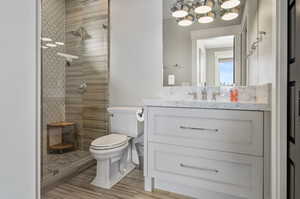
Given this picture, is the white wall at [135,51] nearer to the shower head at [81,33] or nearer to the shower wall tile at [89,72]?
the shower wall tile at [89,72]

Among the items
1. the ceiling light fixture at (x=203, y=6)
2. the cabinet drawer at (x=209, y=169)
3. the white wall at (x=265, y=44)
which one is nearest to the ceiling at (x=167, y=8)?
the ceiling light fixture at (x=203, y=6)

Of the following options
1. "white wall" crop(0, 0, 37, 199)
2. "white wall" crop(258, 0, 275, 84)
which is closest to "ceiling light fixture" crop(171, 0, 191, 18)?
"white wall" crop(258, 0, 275, 84)

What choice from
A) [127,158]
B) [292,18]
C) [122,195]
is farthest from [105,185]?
[292,18]

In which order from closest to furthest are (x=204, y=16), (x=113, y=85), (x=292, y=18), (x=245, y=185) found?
1. (x=292, y=18)
2. (x=245, y=185)
3. (x=204, y=16)
4. (x=113, y=85)

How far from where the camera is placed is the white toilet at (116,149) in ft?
6.40

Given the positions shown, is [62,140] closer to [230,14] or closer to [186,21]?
[186,21]

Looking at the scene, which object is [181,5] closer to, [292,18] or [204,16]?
[204,16]

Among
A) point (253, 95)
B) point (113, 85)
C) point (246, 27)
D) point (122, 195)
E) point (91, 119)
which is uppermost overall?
point (246, 27)

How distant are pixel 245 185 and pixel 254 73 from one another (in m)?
1.08

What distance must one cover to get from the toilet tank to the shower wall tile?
0.39 m

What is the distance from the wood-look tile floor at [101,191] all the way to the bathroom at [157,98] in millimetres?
11

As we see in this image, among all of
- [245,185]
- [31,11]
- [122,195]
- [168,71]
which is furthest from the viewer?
[168,71]

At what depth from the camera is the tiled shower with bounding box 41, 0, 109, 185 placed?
275cm

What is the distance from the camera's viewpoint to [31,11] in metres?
0.57
